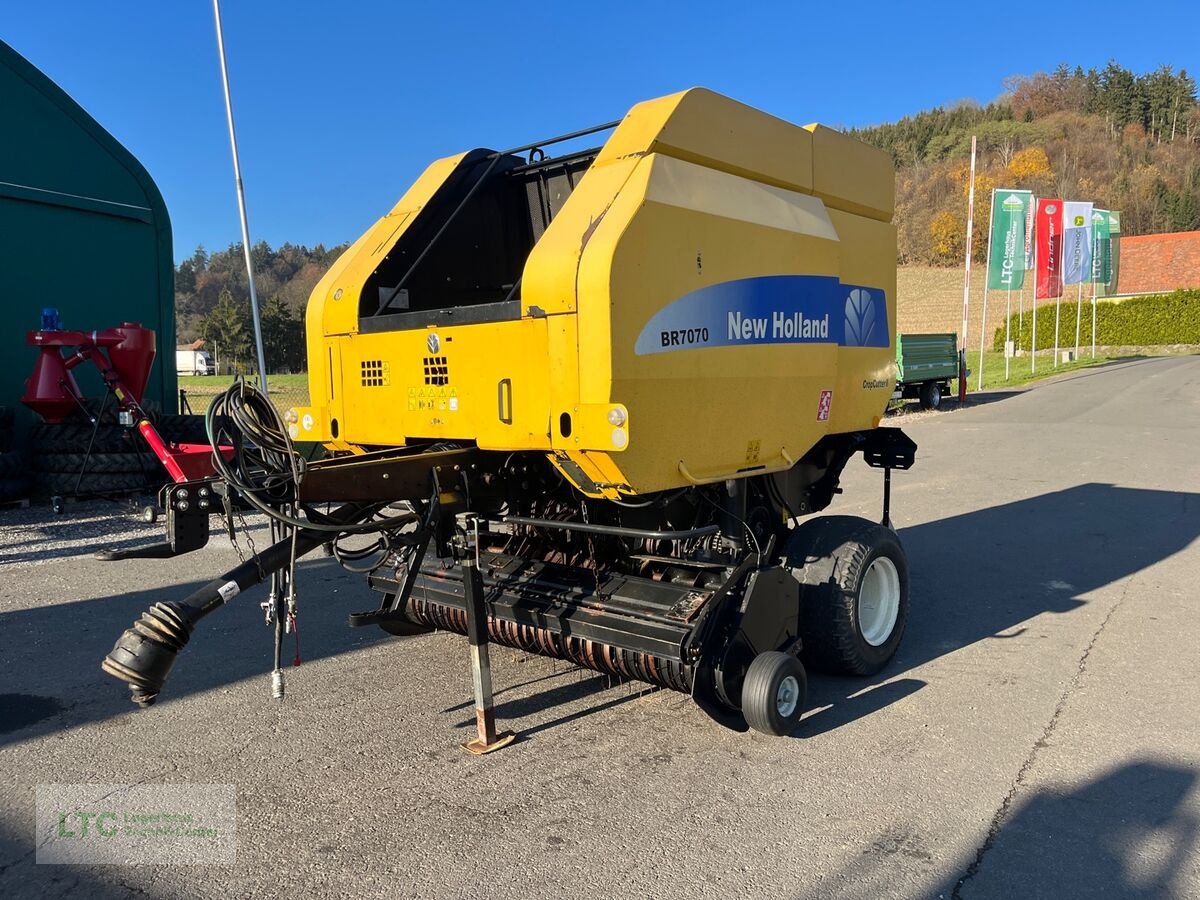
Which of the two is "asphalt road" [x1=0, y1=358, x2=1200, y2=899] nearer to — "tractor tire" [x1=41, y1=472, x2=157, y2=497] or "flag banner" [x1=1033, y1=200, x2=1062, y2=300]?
"tractor tire" [x1=41, y1=472, x2=157, y2=497]

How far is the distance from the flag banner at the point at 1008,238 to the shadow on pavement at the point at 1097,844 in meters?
27.4

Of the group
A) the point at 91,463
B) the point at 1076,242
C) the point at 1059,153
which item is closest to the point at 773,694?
the point at 91,463

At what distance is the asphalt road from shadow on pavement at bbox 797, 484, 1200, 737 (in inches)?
1.6

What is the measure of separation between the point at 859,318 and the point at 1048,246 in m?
29.9

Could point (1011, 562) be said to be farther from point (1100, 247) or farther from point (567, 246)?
point (1100, 247)

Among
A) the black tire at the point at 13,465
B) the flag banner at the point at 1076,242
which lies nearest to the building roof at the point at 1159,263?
the flag banner at the point at 1076,242

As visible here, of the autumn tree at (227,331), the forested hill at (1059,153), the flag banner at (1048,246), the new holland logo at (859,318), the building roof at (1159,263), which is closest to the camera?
the new holland logo at (859,318)

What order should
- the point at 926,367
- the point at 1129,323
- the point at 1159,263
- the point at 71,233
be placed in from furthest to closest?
1. the point at 1159,263
2. the point at 1129,323
3. the point at 926,367
4. the point at 71,233

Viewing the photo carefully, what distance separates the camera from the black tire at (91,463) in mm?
9117

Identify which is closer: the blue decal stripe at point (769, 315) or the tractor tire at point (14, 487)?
the blue decal stripe at point (769, 315)

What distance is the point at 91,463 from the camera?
914cm

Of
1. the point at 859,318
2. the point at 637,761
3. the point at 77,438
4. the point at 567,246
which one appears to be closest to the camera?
the point at 567,246

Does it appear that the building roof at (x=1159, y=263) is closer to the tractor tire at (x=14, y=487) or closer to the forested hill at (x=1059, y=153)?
the forested hill at (x=1059, y=153)

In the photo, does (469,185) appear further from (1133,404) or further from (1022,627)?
(1133,404)
